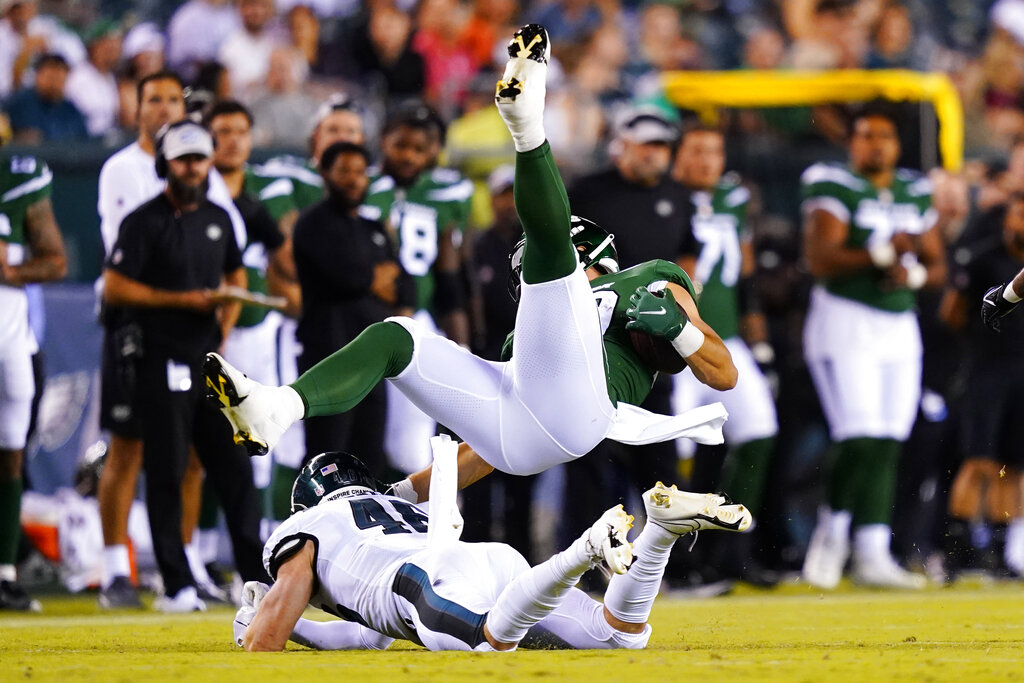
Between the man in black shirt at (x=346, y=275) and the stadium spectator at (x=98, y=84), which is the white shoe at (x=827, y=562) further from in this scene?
the stadium spectator at (x=98, y=84)

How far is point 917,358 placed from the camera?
8.34 m

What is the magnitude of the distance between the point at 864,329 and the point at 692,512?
4285 millimetres

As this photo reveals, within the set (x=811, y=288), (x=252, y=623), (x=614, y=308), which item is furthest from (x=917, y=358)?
(x=252, y=623)

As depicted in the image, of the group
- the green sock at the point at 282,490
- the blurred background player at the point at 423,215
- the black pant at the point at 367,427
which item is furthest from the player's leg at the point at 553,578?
the blurred background player at the point at 423,215

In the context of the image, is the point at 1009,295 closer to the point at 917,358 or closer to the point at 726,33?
the point at 917,358

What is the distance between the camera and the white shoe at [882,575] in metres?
8.05

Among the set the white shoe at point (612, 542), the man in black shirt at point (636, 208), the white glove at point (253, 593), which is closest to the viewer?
the white shoe at point (612, 542)

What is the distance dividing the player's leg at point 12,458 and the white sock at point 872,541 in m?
4.12

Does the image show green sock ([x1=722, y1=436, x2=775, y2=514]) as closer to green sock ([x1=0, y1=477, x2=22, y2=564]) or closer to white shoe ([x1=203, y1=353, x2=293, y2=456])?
green sock ([x1=0, y1=477, x2=22, y2=564])

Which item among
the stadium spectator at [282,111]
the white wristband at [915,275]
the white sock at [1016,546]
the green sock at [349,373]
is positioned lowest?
the white sock at [1016,546]

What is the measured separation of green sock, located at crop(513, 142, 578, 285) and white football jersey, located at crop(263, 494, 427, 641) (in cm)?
90

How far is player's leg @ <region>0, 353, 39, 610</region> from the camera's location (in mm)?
6637

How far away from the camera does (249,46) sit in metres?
10.5

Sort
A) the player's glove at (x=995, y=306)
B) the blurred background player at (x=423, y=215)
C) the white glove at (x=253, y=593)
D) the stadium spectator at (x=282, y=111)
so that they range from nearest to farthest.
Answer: the white glove at (x=253, y=593) < the player's glove at (x=995, y=306) < the blurred background player at (x=423, y=215) < the stadium spectator at (x=282, y=111)
